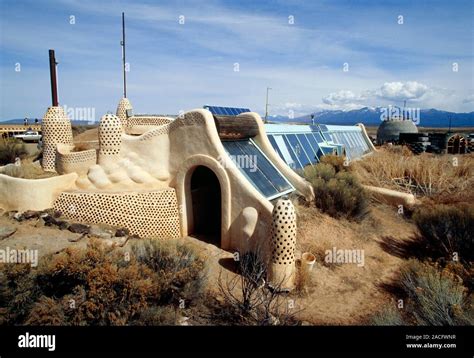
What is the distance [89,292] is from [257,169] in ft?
24.5

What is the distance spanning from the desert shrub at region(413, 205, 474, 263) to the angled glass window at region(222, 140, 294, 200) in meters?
4.90

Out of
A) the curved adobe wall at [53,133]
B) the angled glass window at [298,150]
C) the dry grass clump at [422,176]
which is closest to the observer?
the dry grass clump at [422,176]

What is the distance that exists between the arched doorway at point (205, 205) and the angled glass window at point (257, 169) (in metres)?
1.57

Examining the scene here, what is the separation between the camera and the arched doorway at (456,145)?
28.9 m

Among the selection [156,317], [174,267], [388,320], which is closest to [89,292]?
[156,317]

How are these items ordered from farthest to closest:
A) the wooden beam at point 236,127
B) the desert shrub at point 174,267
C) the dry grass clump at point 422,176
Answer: the dry grass clump at point 422,176 → the wooden beam at point 236,127 → the desert shrub at point 174,267

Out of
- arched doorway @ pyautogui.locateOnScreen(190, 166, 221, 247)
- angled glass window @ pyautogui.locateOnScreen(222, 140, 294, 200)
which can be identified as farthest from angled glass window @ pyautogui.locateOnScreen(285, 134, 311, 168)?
arched doorway @ pyautogui.locateOnScreen(190, 166, 221, 247)

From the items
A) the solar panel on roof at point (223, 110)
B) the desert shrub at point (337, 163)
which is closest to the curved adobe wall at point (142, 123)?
the solar panel on roof at point (223, 110)

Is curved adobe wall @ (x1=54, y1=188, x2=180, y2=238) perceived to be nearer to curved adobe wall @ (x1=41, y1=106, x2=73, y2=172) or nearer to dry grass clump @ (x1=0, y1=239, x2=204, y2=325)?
dry grass clump @ (x1=0, y1=239, x2=204, y2=325)

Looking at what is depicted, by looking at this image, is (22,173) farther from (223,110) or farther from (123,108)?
(223,110)

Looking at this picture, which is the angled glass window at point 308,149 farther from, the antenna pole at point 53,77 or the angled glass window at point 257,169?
the antenna pole at point 53,77

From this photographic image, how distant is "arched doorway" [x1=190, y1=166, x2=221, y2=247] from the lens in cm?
1241

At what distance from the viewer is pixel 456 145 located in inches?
1145
